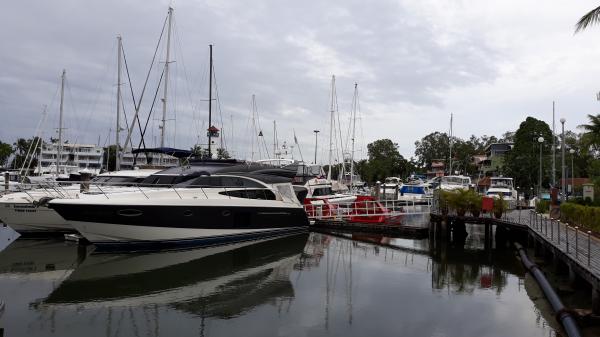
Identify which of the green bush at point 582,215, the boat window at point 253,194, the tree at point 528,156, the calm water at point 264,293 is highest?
the tree at point 528,156

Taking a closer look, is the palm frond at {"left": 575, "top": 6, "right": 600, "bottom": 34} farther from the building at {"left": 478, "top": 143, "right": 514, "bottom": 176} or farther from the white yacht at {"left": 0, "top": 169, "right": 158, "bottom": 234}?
the building at {"left": 478, "top": 143, "right": 514, "bottom": 176}

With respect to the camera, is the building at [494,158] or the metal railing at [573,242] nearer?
the metal railing at [573,242]

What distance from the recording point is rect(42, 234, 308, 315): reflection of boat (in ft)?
38.5

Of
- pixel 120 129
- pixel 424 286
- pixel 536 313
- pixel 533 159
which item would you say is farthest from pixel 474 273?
pixel 533 159

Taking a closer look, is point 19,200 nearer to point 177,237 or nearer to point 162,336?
point 177,237

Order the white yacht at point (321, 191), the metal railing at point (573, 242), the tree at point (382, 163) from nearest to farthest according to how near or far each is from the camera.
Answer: the metal railing at point (573, 242), the white yacht at point (321, 191), the tree at point (382, 163)

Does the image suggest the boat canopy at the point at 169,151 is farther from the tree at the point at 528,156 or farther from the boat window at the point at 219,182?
the tree at the point at 528,156

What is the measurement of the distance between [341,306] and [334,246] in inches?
378

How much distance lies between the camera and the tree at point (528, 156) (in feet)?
166

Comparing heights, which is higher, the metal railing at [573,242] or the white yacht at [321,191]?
the white yacht at [321,191]

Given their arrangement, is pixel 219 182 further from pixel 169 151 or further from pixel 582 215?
pixel 582 215

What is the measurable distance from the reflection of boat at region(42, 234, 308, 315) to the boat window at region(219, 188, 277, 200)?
231 cm

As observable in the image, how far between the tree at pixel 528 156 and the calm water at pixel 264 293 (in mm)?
35246

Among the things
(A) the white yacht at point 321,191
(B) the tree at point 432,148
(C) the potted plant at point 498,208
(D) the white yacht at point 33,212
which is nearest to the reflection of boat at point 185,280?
(D) the white yacht at point 33,212
